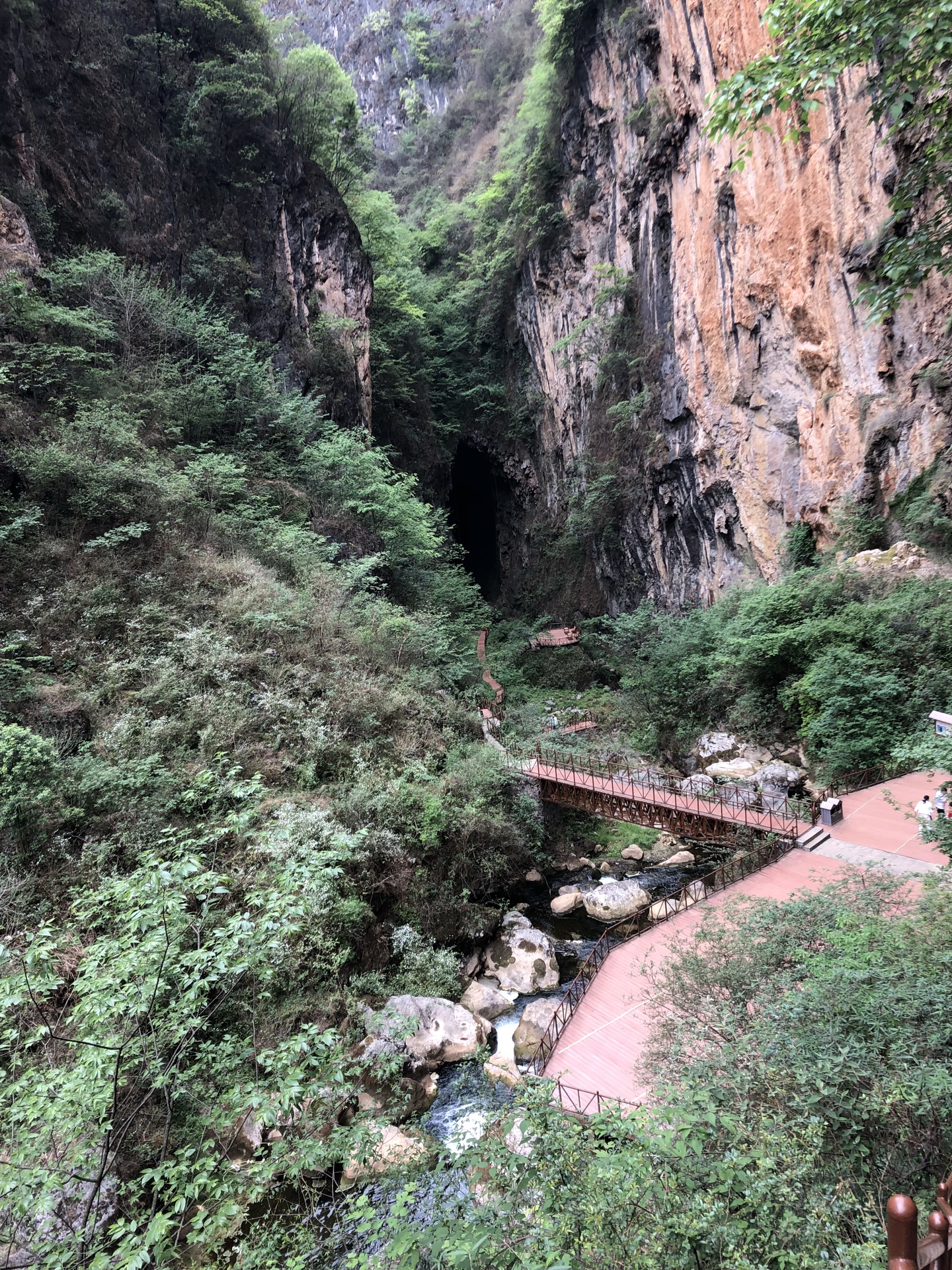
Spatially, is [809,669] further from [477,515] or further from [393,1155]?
[477,515]

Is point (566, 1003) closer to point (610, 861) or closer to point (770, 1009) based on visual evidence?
point (770, 1009)

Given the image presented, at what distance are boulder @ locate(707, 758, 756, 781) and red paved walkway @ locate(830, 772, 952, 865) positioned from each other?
1.80m

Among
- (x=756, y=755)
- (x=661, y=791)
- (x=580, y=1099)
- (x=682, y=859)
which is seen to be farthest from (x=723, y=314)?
(x=580, y=1099)

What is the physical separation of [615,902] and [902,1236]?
8.48 metres

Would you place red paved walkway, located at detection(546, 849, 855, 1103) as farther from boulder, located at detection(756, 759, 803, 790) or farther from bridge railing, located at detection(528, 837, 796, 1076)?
boulder, located at detection(756, 759, 803, 790)

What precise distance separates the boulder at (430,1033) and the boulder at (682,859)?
5.29m

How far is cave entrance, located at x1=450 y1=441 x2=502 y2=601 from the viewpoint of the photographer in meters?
29.3

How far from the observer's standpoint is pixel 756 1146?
2.95 meters

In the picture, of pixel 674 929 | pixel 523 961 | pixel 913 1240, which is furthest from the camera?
pixel 523 961

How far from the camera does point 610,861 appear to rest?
11.6 meters

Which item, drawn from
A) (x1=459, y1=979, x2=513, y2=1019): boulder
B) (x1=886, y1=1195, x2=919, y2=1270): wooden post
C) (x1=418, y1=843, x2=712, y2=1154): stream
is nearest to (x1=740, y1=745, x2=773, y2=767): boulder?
(x1=418, y1=843, x2=712, y2=1154): stream

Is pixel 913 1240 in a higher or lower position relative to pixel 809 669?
lower

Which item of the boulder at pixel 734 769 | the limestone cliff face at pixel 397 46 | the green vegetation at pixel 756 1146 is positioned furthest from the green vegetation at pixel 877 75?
the limestone cliff face at pixel 397 46

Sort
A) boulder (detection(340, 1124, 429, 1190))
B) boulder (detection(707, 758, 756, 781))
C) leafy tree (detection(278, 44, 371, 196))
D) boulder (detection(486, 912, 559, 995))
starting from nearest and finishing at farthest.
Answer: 1. boulder (detection(340, 1124, 429, 1190))
2. boulder (detection(486, 912, 559, 995))
3. boulder (detection(707, 758, 756, 781))
4. leafy tree (detection(278, 44, 371, 196))
